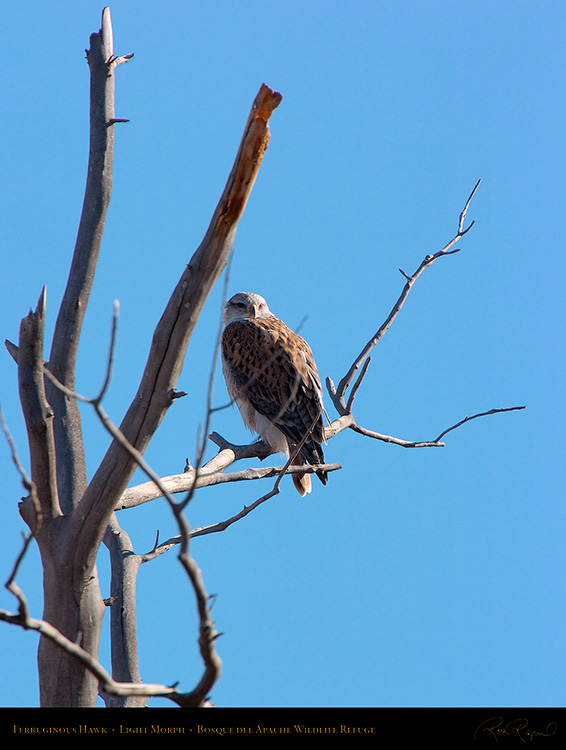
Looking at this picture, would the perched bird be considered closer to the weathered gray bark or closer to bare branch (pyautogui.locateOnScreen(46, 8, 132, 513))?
bare branch (pyautogui.locateOnScreen(46, 8, 132, 513))

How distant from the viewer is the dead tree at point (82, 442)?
2.65 meters

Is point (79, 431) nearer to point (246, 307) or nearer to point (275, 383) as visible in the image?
point (275, 383)

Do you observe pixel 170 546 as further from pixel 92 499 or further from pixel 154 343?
pixel 154 343

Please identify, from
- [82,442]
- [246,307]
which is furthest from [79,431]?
[246,307]

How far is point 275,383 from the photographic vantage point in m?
6.05

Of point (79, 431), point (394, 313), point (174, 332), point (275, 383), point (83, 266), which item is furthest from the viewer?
point (275, 383)

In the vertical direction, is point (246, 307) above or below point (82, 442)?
above

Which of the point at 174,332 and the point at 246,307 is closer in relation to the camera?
the point at 174,332

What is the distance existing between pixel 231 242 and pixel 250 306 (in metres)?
4.09

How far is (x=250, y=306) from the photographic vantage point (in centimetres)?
684

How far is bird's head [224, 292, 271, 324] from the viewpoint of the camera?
6840mm

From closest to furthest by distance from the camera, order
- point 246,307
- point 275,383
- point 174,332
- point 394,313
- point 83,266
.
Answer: point 174,332, point 83,266, point 394,313, point 275,383, point 246,307
